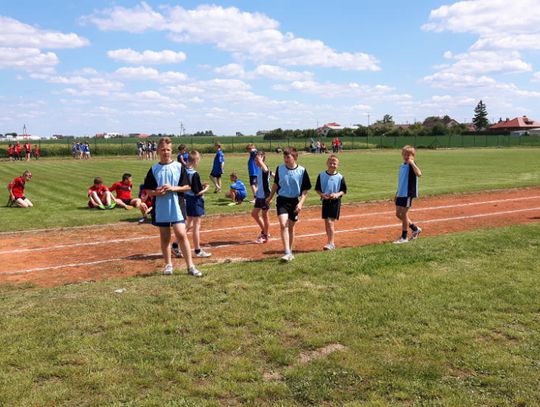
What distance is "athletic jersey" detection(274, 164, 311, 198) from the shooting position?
8258 mm

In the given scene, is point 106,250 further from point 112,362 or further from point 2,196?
point 2,196

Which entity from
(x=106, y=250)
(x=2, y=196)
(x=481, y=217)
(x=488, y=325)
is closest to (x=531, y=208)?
(x=481, y=217)

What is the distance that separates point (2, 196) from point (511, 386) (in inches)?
725

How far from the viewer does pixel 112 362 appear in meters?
4.63

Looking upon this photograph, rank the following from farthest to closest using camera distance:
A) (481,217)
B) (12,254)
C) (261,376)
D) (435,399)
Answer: (481,217) → (12,254) → (261,376) → (435,399)

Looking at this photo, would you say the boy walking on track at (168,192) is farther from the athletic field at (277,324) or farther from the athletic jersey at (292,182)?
the athletic jersey at (292,182)

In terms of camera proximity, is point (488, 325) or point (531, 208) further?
point (531, 208)

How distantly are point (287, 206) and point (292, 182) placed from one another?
408 mm

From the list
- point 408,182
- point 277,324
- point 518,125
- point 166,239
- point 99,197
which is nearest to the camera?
point 277,324

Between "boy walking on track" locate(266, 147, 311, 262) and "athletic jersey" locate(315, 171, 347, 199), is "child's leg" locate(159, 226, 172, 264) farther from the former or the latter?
"athletic jersey" locate(315, 171, 347, 199)

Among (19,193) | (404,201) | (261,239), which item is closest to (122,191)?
(19,193)

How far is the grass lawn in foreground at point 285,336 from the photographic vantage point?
411cm

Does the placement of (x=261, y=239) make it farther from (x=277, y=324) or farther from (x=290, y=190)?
(x=277, y=324)

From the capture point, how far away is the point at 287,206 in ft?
27.1
